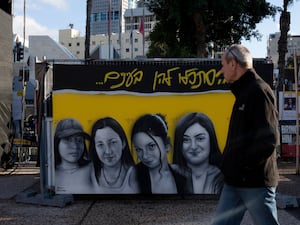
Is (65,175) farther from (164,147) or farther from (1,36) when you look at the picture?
(1,36)

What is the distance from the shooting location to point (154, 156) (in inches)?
293

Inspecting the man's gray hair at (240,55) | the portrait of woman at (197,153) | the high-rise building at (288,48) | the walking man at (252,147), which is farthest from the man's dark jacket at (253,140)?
the high-rise building at (288,48)

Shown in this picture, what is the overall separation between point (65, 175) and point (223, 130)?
2.53 m

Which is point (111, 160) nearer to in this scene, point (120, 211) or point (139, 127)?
point (139, 127)

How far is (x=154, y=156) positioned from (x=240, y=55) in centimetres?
393

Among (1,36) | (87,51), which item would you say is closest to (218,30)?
(87,51)

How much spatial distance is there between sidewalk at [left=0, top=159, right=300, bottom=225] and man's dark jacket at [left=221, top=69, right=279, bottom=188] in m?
2.91

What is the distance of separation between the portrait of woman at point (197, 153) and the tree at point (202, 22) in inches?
455

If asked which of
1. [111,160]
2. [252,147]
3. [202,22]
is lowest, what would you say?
[111,160]

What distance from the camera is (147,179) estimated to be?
746cm

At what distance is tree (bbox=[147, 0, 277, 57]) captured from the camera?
62.3ft

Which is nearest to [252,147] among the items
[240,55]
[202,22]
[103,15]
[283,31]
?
[240,55]

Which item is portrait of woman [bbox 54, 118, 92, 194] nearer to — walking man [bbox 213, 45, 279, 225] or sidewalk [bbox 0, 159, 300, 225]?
sidewalk [bbox 0, 159, 300, 225]

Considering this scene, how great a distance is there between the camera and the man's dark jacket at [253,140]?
3463 millimetres
